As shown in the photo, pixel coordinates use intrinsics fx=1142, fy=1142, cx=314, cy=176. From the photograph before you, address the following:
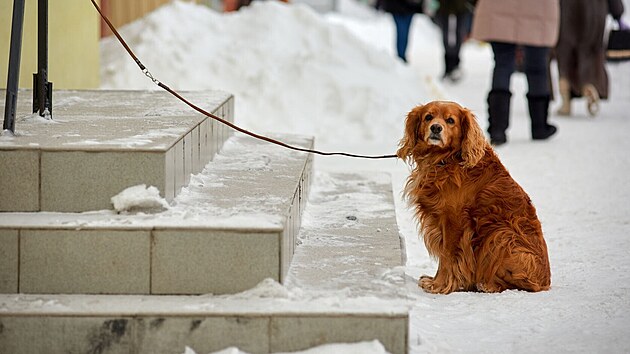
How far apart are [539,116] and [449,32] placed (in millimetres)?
5744

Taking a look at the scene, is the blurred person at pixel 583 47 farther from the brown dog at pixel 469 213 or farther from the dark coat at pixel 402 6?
the brown dog at pixel 469 213

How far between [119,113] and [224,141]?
74 centimetres

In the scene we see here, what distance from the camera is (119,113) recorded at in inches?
211

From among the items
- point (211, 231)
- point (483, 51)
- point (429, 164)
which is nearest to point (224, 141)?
point (429, 164)

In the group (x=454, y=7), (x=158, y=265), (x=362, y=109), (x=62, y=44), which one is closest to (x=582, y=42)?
(x=362, y=109)

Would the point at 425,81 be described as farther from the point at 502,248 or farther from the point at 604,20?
the point at 502,248

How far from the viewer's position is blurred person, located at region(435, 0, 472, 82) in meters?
14.5

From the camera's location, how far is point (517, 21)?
28.8 ft

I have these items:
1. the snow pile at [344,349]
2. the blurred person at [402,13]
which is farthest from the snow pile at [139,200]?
the blurred person at [402,13]

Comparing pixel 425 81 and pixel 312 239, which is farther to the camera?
pixel 425 81

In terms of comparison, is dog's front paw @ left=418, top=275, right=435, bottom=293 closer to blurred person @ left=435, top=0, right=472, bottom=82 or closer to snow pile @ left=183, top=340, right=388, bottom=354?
snow pile @ left=183, top=340, right=388, bottom=354

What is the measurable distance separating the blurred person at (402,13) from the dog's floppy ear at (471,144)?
9.24 metres

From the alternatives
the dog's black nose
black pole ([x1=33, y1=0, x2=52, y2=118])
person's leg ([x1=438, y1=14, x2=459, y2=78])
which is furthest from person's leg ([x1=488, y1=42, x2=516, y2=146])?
person's leg ([x1=438, y1=14, x2=459, y2=78])

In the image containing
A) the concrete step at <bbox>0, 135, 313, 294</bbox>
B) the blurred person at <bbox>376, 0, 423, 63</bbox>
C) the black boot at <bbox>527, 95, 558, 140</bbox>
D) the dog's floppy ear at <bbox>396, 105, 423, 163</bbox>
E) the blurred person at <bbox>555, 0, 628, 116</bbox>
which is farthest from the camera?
the blurred person at <bbox>376, 0, 423, 63</bbox>
